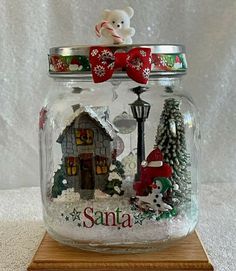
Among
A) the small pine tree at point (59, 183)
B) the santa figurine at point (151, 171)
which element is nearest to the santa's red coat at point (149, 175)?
the santa figurine at point (151, 171)

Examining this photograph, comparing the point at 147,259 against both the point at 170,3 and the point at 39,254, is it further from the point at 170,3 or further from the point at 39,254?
the point at 170,3

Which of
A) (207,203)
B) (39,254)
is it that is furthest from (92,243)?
(207,203)

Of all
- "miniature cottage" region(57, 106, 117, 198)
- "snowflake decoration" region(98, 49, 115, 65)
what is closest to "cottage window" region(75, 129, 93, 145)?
"miniature cottage" region(57, 106, 117, 198)

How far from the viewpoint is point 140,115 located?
35.7 inches

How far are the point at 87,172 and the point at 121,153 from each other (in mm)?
64

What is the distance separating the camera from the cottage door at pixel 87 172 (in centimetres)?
88

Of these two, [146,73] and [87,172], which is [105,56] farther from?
[87,172]

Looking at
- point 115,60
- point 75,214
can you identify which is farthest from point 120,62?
point 75,214

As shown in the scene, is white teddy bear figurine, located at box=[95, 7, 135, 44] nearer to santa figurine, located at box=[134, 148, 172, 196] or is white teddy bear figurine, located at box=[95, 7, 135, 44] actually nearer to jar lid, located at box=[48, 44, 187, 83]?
jar lid, located at box=[48, 44, 187, 83]

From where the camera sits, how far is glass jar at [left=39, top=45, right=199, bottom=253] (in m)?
0.85

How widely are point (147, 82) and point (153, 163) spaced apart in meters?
0.12

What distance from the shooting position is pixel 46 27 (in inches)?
50.8

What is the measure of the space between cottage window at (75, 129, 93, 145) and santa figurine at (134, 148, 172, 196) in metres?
0.09

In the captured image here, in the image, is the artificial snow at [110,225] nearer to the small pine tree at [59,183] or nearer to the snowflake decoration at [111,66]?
the small pine tree at [59,183]
